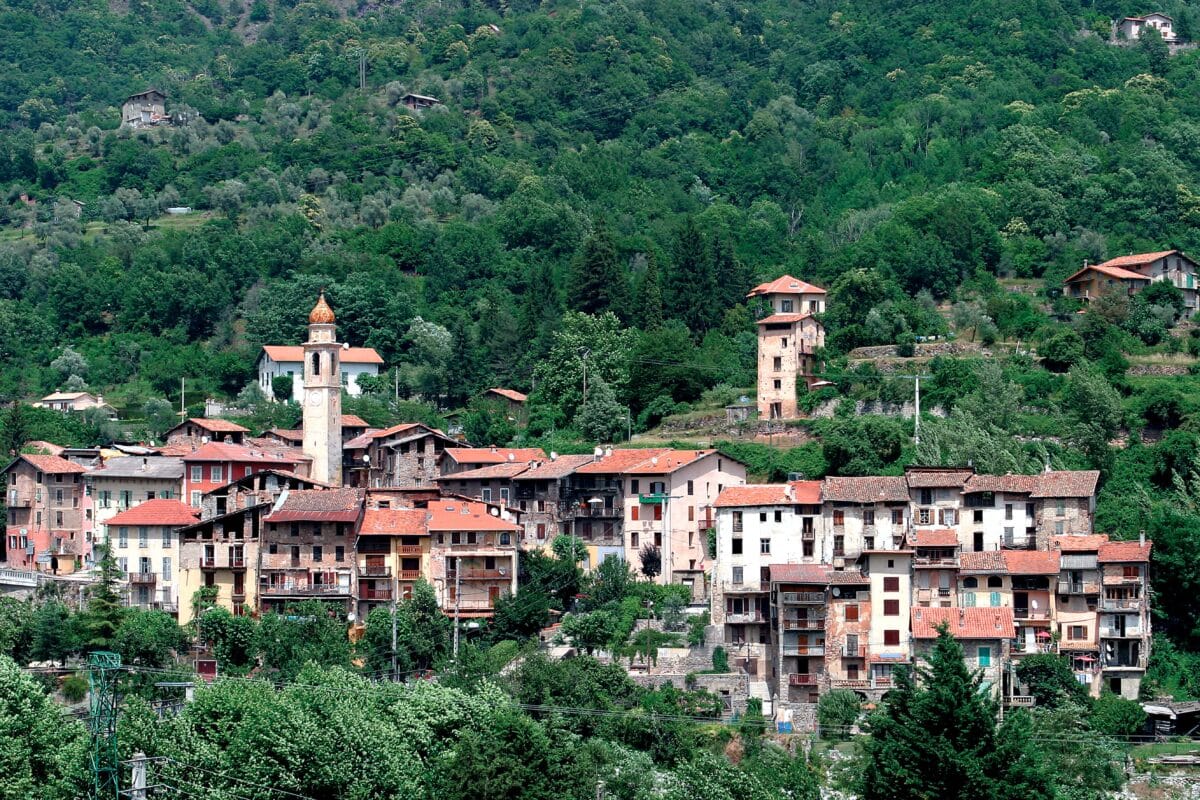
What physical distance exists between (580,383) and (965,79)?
2169 inches

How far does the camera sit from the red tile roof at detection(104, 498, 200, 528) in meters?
83.1

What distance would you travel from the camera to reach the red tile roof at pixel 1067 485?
76438 millimetres

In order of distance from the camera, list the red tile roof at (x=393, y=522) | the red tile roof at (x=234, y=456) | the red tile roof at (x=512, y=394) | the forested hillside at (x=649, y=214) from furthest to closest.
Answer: the red tile roof at (x=512, y=394) → the forested hillside at (x=649, y=214) → the red tile roof at (x=234, y=456) → the red tile roof at (x=393, y=522)

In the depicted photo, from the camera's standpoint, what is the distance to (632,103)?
16150 cm

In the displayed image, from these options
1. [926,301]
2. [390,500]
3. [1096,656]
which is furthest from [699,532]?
[926,301]

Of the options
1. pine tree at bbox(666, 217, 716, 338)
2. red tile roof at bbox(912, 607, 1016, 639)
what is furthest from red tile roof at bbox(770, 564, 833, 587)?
pine tree at bbox(666, 217, 716, 338)

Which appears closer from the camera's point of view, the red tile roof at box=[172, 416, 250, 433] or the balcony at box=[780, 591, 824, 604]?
the balcony at box=[780, 591, 824, 604]

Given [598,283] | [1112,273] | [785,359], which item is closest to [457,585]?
[785,359]

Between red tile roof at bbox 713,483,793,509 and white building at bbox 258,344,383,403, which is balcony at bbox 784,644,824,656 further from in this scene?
white building at bbox 258,344,383,403

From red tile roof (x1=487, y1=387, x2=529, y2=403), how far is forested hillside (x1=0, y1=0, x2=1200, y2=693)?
1.61 meters

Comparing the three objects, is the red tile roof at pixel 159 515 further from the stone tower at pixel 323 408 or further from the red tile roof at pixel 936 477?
the red tile roof at pixel 936 477

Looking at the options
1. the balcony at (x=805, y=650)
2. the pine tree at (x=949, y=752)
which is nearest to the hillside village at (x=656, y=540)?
the balcony at (x=805, y=650)

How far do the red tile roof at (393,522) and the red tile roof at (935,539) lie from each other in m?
17.7

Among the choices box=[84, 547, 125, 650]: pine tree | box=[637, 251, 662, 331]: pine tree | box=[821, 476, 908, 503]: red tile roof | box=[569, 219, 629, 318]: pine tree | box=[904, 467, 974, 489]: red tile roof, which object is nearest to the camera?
box=[821, 476, 908, 503]: red tile roof
